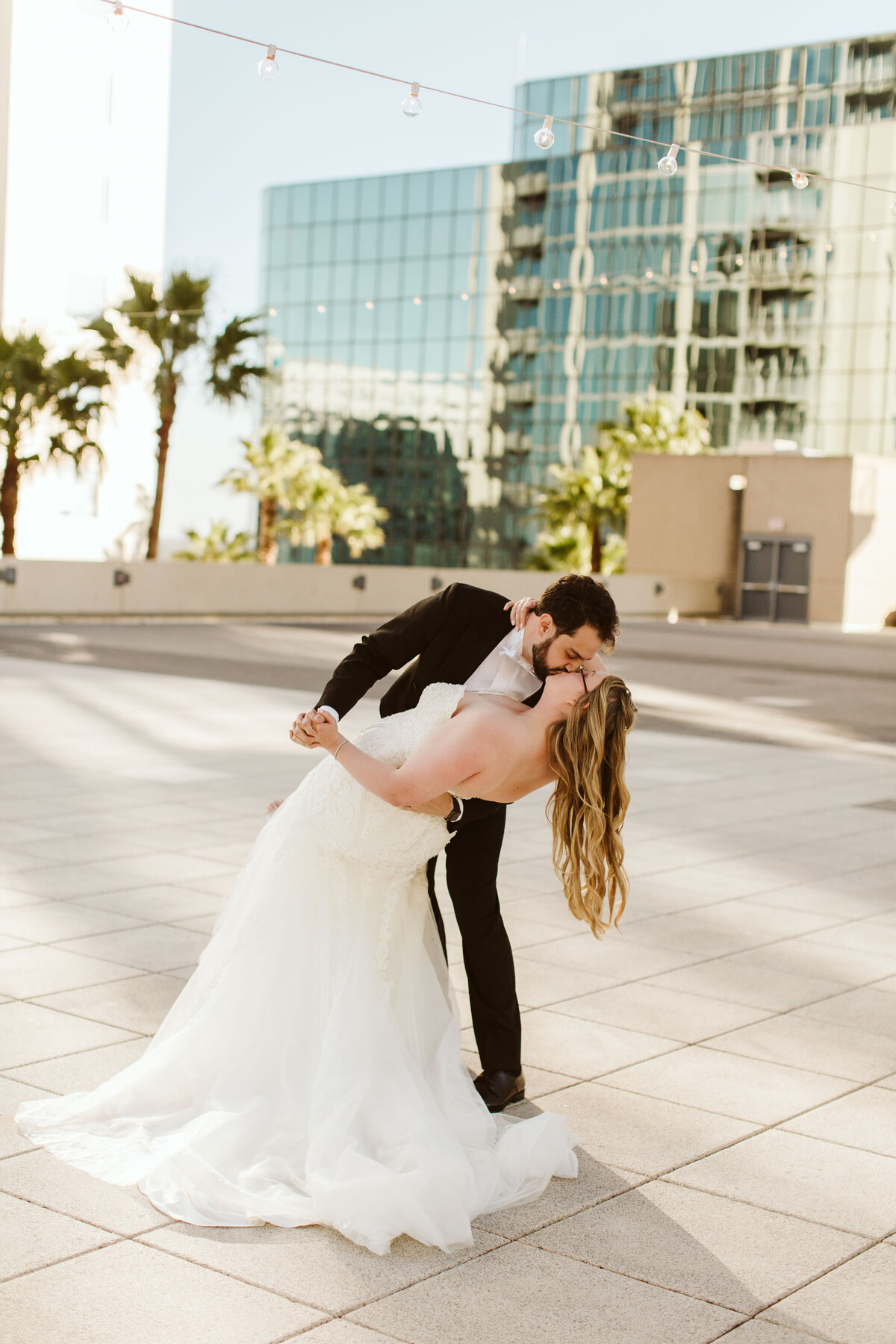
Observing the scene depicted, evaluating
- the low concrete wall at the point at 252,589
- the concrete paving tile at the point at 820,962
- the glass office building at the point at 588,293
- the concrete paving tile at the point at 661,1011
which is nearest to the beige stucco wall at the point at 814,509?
the low concrete wall at the point at 252,589

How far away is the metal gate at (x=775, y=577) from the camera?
39750 mm

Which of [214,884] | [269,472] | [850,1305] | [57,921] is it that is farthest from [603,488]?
[850,1305]

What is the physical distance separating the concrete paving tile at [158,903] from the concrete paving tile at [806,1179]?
2.96 meters

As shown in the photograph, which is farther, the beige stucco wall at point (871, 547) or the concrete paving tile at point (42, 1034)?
the beige stucco wall at point (871, 547)

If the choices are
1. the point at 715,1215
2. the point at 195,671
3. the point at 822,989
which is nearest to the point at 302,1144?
the point at 715,1215

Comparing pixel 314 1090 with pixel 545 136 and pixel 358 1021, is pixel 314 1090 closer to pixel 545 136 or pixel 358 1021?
pixel 358 1021

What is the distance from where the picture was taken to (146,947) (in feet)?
18.6

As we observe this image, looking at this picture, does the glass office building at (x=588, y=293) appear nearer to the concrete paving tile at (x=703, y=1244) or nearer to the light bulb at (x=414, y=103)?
the light bulb at (x=414, y=103)

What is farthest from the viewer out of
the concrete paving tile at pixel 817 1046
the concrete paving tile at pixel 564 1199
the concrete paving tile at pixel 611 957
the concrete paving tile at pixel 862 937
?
the concrete paving tile at pixel 862 937

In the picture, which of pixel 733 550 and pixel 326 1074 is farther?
pixel 733 550

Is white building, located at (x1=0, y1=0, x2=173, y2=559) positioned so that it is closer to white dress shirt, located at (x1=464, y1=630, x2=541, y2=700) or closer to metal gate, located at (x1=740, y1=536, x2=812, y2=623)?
metal gate, located at (x1=740, y1=536, x2=812, y2=623)

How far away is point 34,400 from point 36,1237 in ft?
99.7

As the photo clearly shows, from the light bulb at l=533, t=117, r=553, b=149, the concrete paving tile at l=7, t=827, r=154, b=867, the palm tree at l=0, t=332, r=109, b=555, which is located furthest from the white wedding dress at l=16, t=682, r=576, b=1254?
the palm tree at l=0, t=332, r=109, b=555

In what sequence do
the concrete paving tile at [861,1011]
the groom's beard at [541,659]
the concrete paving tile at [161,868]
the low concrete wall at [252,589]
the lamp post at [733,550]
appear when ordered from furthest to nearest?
the lamp post at [733,550] < the low concrete wall at [252,589] < the concrete paving tile at [161,868] < the concrete paving tile at [861,1011] < the groom's beard at [541,659]
